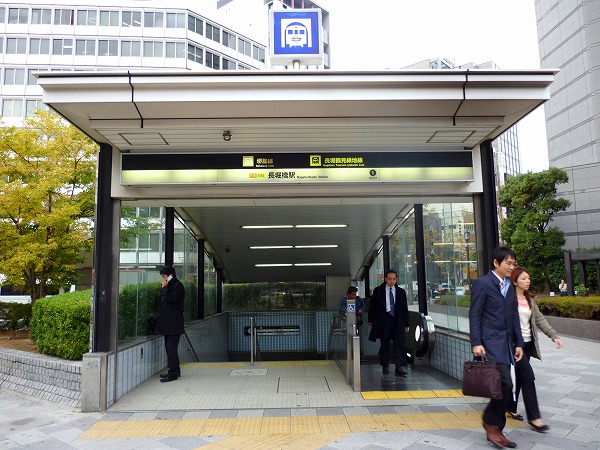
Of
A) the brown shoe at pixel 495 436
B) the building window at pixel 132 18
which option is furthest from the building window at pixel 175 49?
the brown shoe at pixel 495 436

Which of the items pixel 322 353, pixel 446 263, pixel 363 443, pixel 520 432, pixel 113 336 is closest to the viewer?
pixel 363 443

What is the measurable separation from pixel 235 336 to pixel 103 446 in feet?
32.6

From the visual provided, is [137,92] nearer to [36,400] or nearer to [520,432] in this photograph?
[36,400]

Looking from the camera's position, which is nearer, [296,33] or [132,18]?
[296,33]

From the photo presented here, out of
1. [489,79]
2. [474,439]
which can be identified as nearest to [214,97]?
[489,79]

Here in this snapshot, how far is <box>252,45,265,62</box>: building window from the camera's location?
48200mm

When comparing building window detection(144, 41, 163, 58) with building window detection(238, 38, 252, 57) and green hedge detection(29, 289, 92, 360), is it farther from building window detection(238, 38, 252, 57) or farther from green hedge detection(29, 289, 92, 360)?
green hedge detection(29, 289, 92, 360)

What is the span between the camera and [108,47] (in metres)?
39.9

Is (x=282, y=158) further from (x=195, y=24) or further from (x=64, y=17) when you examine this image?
(x=64, y=17)

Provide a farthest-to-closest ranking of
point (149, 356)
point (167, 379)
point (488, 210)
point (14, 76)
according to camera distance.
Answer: point (14, 76), point (149, 356), point (167, 379), point (488, 210)

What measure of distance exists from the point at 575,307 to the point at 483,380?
1077 cm

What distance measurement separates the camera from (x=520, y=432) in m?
4.59

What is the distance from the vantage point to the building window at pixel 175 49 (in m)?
41.0

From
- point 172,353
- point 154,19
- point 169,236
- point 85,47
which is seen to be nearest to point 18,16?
point 85,47
